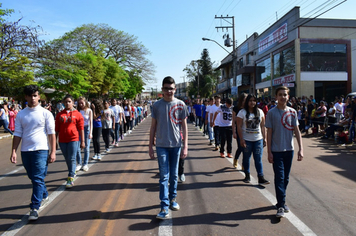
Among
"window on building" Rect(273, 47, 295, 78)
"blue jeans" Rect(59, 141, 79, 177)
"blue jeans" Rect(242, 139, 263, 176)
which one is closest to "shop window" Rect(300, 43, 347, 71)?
"window on building" Rect(273, 47, 295, 78)

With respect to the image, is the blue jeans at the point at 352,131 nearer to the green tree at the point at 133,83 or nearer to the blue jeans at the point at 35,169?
the blue jeans at the point at 35,169

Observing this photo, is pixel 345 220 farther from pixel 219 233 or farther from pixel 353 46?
pixel 353 46

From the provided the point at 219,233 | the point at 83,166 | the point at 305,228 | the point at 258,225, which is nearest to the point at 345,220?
the point at 305,228

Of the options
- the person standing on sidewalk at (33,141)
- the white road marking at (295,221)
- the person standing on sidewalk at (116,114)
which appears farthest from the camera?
the person standing on sidewalk at (116,114)

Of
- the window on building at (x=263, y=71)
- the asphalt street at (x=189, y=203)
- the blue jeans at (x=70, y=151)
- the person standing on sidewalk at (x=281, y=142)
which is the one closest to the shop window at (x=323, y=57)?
the window on building at (x=263, y=71)

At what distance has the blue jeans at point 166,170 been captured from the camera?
4117 mm

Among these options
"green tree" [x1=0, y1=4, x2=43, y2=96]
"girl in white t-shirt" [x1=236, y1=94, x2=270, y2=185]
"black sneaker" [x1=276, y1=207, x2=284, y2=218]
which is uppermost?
"green tree" [x1=0, y1=4, x2=43, y2=96]

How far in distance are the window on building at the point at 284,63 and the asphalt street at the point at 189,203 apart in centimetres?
2035

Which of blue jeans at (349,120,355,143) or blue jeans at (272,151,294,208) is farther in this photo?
blue jeans at (349,120,355,143)

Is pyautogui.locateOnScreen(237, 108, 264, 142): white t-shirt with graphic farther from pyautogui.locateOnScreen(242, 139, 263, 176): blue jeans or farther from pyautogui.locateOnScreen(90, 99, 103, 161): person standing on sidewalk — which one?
pyautogui.locateOnScreen(90, 99, 103, 161): person standing on sidewalk

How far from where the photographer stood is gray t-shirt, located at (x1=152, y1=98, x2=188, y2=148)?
420 centimetres

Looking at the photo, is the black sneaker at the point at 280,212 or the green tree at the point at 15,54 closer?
the black sneaker at the point at 280,212

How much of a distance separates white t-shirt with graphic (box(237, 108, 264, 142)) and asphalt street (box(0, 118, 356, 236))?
3.23ft

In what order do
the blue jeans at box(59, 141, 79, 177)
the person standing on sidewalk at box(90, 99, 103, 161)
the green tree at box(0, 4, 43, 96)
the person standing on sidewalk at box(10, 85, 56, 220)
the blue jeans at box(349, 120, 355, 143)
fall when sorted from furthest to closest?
the green tree at box(0, 4, 43, 96) → the blue jeans at box(349, 120, 355, 143) → the person standing on sidewalk at box(90, 99, 103, 161) → the blue jeans at box(59, 141, 79, 177) → the person standing on sidewalk at box(10, 85, 56, 220)
